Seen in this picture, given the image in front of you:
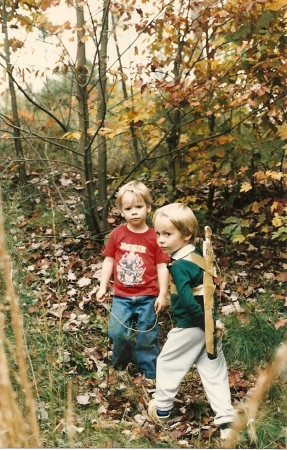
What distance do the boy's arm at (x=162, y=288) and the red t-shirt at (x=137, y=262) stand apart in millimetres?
32

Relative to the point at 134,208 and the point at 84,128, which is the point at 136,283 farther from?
the point at 84,128

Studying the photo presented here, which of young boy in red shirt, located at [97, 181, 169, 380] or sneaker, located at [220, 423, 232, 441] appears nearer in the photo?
sneaker, located at [220, 423, 232, 441]

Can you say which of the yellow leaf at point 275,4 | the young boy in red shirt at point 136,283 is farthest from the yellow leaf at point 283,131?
the young boy in red shirt at point 136,283

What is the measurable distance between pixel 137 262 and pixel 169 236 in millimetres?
485

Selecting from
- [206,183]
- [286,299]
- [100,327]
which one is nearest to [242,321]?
[286,299]

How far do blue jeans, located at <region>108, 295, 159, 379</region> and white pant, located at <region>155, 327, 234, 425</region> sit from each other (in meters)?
0.43

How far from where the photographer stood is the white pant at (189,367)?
247cm

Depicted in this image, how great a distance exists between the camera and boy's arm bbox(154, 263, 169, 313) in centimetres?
284

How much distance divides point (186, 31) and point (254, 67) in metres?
0.57

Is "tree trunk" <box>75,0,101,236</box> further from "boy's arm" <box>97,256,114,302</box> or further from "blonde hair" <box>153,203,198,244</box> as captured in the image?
"blonde hair" <box>153,203,198,244</box>

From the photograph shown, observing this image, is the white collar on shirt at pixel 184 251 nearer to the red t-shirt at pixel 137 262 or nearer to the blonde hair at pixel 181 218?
the blonde hair at pixel 181 218

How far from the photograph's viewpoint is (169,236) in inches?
101

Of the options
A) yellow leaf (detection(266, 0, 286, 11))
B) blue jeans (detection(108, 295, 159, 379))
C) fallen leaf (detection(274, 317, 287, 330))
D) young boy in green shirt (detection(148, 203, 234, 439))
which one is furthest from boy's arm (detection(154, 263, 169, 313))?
yellow leaf (detection(266, 0, 286, 11))

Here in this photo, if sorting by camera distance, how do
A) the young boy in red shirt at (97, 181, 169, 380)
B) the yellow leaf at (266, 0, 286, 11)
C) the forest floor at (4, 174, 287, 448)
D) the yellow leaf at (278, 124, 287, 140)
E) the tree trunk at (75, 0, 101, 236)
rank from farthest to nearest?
the tree trunk at (75, 0, 101, 236), the yellow leaf at (278, 124, 287, 140), the yellow leaf at (266, 0, 286, 11), the young boy in red shirt at (97, 181, 169, 380), the forest floor at (4, 174, 287, 448)
